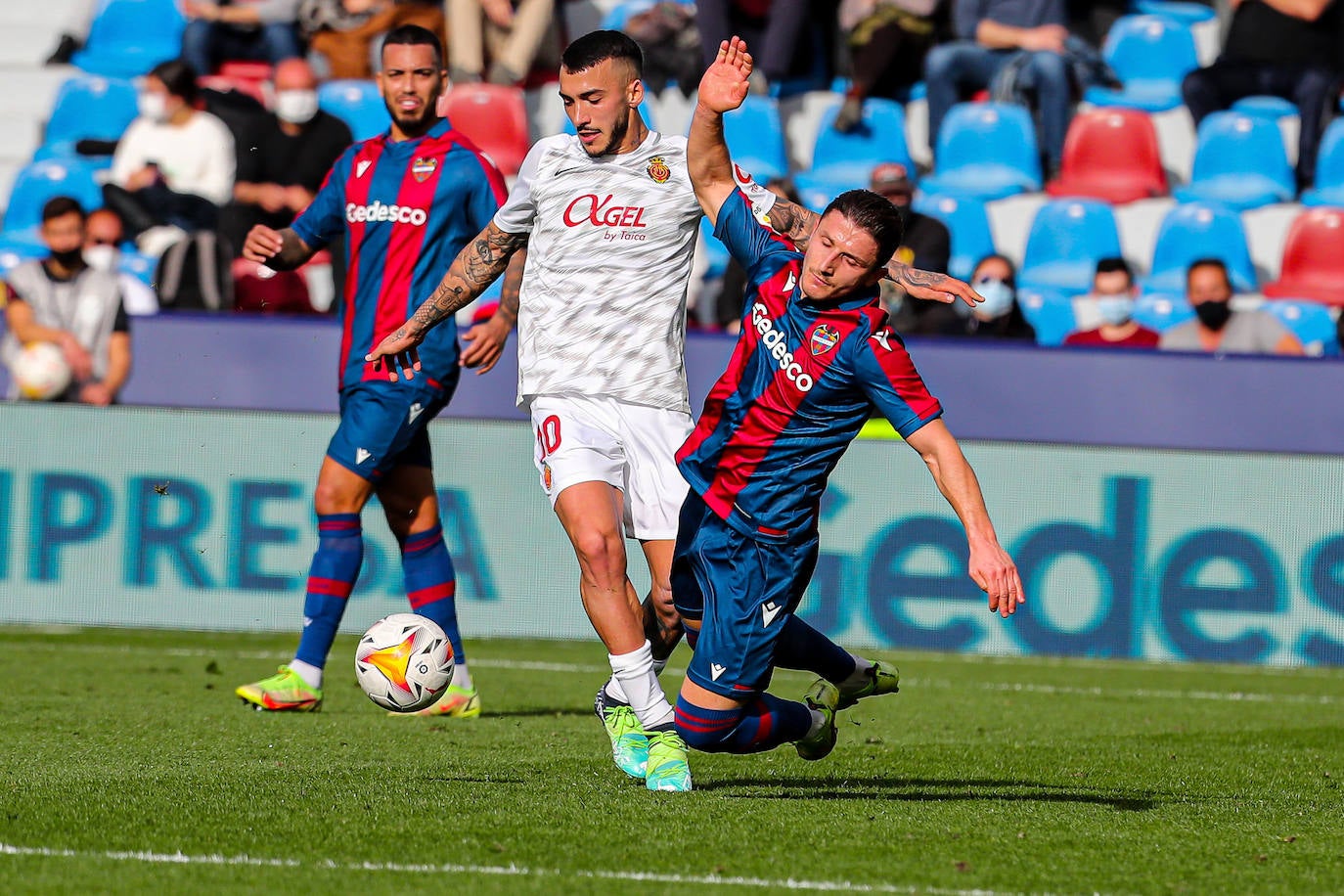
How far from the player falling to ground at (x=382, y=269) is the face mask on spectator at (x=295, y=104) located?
→ 23.7 feet

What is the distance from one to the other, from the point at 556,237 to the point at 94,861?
2.55 m

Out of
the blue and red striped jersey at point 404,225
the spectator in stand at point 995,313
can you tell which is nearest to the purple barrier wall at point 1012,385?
the spectator in stand at point 995,313

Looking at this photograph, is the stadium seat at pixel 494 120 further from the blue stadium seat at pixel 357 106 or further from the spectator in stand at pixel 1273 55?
the spectator in stand at pixel 1273 55

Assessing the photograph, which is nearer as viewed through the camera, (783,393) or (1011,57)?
(783,393)

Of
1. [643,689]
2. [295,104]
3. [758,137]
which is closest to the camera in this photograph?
[643,689]

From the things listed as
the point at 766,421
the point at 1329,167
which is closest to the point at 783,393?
the point at 766,421

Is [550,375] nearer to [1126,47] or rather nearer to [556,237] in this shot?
[556,237]

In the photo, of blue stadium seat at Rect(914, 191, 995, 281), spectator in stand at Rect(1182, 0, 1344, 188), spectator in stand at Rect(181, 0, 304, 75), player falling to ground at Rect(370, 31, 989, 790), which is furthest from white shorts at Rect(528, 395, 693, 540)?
spectator in stand at Rect(181, 0, 304, 75)

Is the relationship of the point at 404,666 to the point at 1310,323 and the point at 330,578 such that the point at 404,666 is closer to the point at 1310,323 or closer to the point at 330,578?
the point at 330,578

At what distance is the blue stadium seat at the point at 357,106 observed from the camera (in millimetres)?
15109

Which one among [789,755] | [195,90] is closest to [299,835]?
[789,755]

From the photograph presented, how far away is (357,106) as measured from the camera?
15.3m

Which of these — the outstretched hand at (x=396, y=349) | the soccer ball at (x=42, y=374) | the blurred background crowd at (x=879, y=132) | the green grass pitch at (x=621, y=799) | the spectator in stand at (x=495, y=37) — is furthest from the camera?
the spectator in stand at (x=495, y=37)

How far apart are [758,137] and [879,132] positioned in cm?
96
